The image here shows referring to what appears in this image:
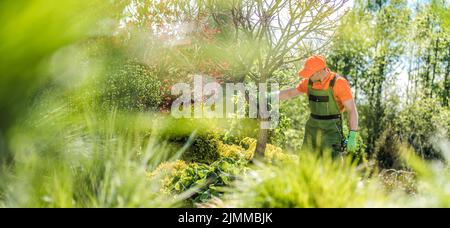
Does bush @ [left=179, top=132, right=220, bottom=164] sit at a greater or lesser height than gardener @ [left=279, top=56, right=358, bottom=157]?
lesser

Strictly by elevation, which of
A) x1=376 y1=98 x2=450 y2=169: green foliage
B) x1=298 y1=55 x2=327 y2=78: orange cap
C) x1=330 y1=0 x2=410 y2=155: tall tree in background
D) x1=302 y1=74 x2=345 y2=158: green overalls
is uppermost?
x1=330 y1=0 x2=410 y2=155: tall tree in background

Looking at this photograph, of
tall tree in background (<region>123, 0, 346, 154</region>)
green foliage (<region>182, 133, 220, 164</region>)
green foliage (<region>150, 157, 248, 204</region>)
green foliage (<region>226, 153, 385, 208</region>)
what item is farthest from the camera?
green foliage (<region>182, 133, 220, 164</region>)

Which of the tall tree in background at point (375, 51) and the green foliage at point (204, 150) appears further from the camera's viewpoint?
the tall tree in background at point (375, 51)

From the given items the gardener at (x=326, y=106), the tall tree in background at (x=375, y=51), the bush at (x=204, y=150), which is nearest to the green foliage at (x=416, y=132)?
the tall tree in background at (x=375, y=51)

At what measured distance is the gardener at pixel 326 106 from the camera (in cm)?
441

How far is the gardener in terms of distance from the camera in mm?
4410

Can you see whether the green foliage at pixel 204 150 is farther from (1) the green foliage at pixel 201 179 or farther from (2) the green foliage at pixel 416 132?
(2) the green foliage at pixel 416 132

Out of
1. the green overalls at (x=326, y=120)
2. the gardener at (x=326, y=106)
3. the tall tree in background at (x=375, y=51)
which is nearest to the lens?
the gardener at (x=326, y=106)

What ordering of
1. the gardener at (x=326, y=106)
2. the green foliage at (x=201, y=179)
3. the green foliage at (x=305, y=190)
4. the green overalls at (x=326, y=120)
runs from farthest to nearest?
the green overalls at (x=326, y=120) < the gardener at (x=326, y=106) < the green foliage at (x=201, y=179) < the green foliage at (x=305, y=190)

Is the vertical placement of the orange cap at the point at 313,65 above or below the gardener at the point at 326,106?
above

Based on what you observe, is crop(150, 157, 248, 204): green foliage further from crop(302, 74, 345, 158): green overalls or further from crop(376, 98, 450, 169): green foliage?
crop(376, 98, 450, 169): green foliage

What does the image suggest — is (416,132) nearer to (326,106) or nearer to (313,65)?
(326,106)

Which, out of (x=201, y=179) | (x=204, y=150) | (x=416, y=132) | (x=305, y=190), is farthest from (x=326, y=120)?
(x=416, y=132)

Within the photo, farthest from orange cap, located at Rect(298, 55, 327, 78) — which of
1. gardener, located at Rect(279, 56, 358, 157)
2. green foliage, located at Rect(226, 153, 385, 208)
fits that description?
green foliage, located at Rect(226, 153, 385, 208)
